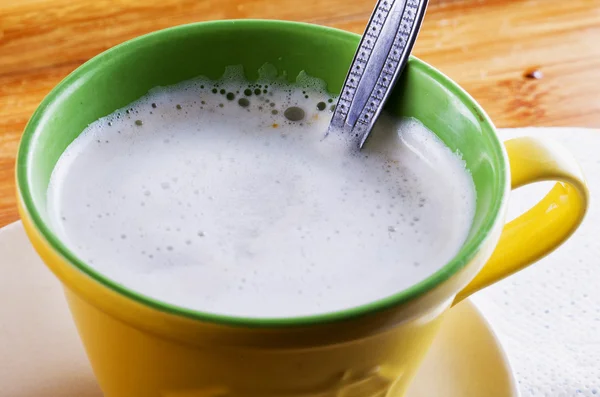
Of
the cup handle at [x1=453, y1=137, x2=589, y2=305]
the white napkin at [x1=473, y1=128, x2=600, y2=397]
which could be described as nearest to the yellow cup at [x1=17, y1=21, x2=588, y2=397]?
the cup handle at [x1=453, y1=137, x2=589, y2=305]

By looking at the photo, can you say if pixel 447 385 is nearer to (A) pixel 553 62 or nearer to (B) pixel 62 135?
(B) pixel 62 135

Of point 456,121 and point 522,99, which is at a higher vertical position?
point 456,121

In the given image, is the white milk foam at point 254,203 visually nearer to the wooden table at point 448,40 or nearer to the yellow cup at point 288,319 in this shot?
the yellow cup at point 288,319

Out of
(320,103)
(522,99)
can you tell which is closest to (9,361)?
(320,103)

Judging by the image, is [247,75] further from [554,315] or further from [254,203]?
[554,315]

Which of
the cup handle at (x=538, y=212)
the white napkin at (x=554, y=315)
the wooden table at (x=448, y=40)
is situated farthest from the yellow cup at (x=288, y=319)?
the wooden table at (x=448, y=40)
